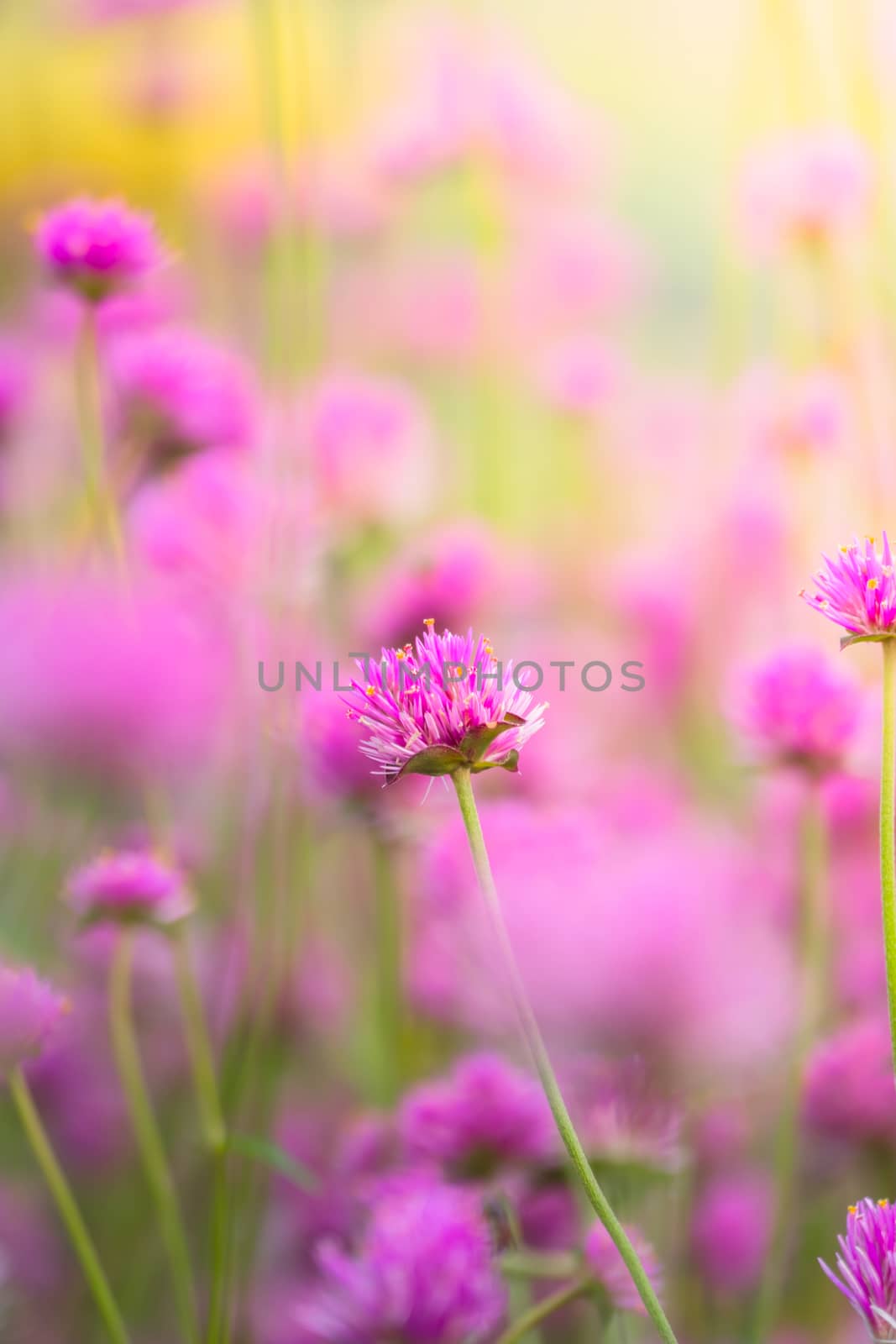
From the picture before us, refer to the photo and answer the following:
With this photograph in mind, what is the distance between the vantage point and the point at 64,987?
60 cm

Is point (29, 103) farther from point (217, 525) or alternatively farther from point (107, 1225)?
point (107, 1225)

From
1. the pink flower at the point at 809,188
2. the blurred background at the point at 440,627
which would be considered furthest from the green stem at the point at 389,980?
the pink flower at the point at 809,188

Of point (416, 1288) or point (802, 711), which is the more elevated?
point (802, 711)

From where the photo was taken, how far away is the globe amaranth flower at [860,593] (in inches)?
11.2

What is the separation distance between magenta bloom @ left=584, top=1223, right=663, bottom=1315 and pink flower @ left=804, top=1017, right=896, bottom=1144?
0.16 meters

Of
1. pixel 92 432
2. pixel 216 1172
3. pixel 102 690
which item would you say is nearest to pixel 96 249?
pixel 92 432

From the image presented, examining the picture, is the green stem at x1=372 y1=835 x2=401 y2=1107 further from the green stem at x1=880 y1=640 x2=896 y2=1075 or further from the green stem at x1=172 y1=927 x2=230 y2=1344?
the green stem at x1=880 y1=640 x2=896 y2=1075

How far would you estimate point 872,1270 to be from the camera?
25 centimetres

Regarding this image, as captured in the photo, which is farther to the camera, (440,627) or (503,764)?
(440,627)

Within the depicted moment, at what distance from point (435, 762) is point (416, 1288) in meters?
0.15

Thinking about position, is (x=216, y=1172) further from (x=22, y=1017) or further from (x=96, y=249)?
(x=96, y=249)

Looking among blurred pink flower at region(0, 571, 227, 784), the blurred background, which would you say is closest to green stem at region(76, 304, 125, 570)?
the blurred background

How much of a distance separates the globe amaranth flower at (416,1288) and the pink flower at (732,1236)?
Answer: 192 mm

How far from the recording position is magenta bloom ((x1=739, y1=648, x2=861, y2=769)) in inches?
17.0
